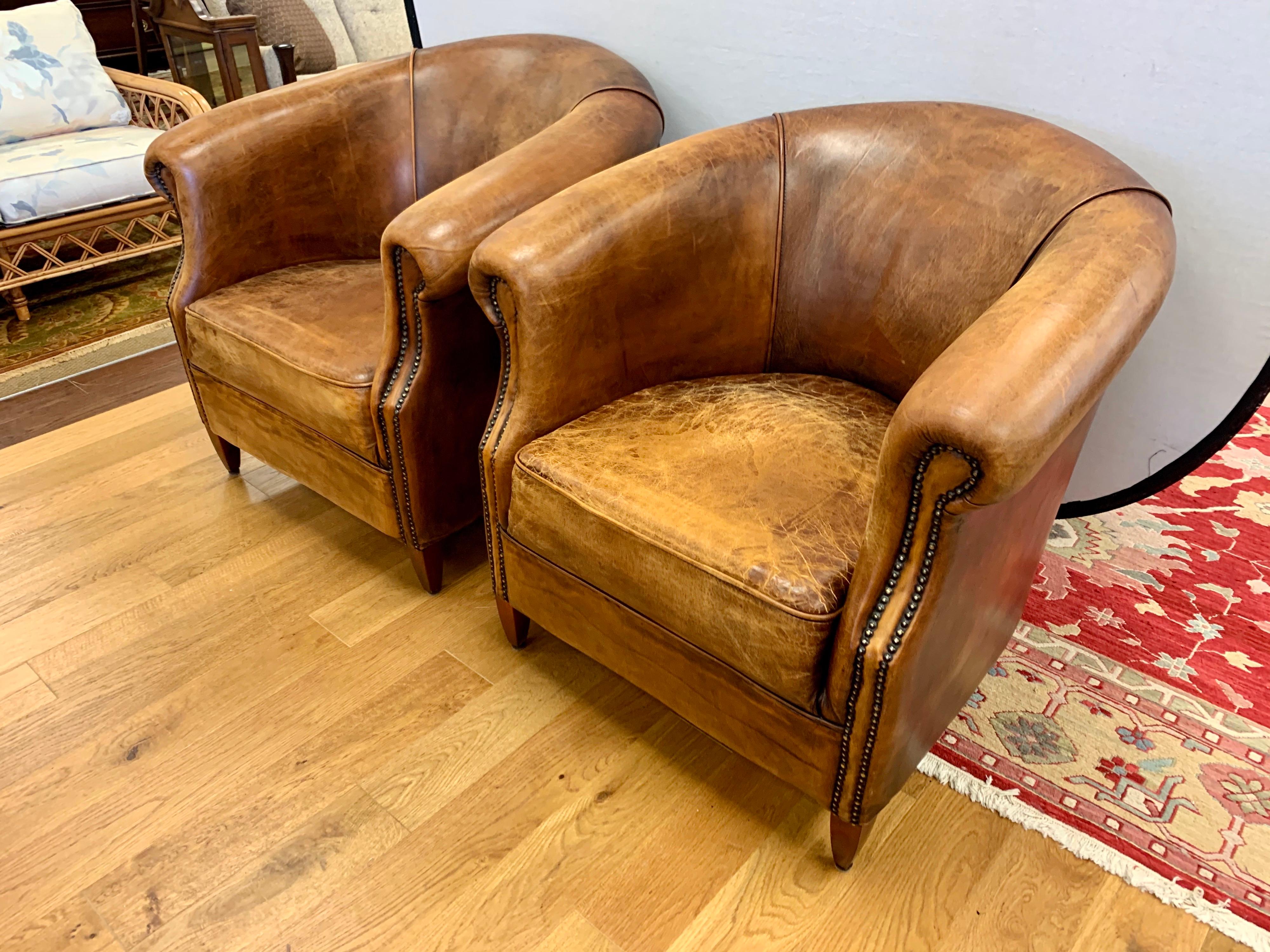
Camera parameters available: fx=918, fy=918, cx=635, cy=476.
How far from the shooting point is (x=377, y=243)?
1.97 meters

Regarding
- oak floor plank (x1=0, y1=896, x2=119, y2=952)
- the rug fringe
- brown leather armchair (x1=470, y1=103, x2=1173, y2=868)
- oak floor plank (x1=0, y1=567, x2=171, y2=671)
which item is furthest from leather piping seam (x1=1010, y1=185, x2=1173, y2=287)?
oak floor plank (x1=0, y1=567, x2=171, y2=671)

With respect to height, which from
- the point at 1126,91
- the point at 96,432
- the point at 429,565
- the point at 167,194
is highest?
the point at 1126,91

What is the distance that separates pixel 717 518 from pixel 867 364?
44 cm

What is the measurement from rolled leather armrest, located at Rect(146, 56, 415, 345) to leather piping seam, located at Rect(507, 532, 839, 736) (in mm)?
897

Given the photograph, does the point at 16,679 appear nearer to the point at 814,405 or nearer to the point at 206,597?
the point at 206,597

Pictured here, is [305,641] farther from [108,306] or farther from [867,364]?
[108,306]

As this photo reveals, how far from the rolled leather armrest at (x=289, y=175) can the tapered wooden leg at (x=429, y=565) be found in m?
0.69

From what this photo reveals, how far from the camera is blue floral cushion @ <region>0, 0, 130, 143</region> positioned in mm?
2955

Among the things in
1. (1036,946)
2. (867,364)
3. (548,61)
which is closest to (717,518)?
(867,364)

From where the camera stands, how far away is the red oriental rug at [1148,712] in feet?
4.01

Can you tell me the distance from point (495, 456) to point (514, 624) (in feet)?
1.12

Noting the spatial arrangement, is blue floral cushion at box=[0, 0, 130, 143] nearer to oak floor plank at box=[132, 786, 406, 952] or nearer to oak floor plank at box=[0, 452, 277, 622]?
oak floor plank at box=[0, 452, 277, 622]

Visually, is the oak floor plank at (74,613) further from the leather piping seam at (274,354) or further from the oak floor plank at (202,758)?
the leather piping seam at (274,354)

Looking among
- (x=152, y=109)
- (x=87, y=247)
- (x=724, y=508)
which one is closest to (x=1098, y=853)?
(x=724, y=508)
